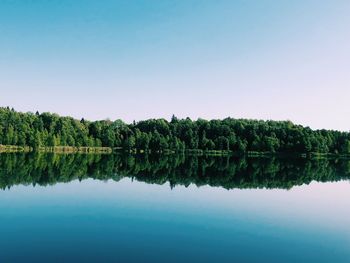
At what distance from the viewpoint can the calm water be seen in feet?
53.8

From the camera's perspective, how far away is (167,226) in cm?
2155

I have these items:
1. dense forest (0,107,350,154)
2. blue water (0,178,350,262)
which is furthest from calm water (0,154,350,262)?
dense forest (0,107,350,154)

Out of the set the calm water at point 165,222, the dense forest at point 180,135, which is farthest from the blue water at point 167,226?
the dense forest at point 180,135

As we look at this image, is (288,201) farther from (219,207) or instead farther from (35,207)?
(35,207)

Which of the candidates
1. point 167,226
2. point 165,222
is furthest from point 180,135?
point 167,226

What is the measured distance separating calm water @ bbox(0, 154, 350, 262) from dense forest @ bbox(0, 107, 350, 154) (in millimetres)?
80817

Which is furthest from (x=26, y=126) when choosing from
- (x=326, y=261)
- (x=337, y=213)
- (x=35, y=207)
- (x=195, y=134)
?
(x=326, y=261)

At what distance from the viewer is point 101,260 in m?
14.9

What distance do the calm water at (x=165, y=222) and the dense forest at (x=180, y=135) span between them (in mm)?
80817

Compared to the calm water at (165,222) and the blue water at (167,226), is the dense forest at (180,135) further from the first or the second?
the blue water at (167,226)

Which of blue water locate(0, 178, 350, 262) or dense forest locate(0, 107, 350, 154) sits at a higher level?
dense forest locate(0, 107, 350, 154)

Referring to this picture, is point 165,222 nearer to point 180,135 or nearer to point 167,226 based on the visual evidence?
point 167,226

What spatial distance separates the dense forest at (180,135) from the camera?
11817 centimetres

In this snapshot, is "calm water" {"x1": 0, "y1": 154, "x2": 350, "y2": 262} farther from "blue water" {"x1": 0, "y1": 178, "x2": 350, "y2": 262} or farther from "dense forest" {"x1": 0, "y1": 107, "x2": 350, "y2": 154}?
"dense forest" {"x1": 0, "y1": 107, "x2": 350, "y2": 154}
